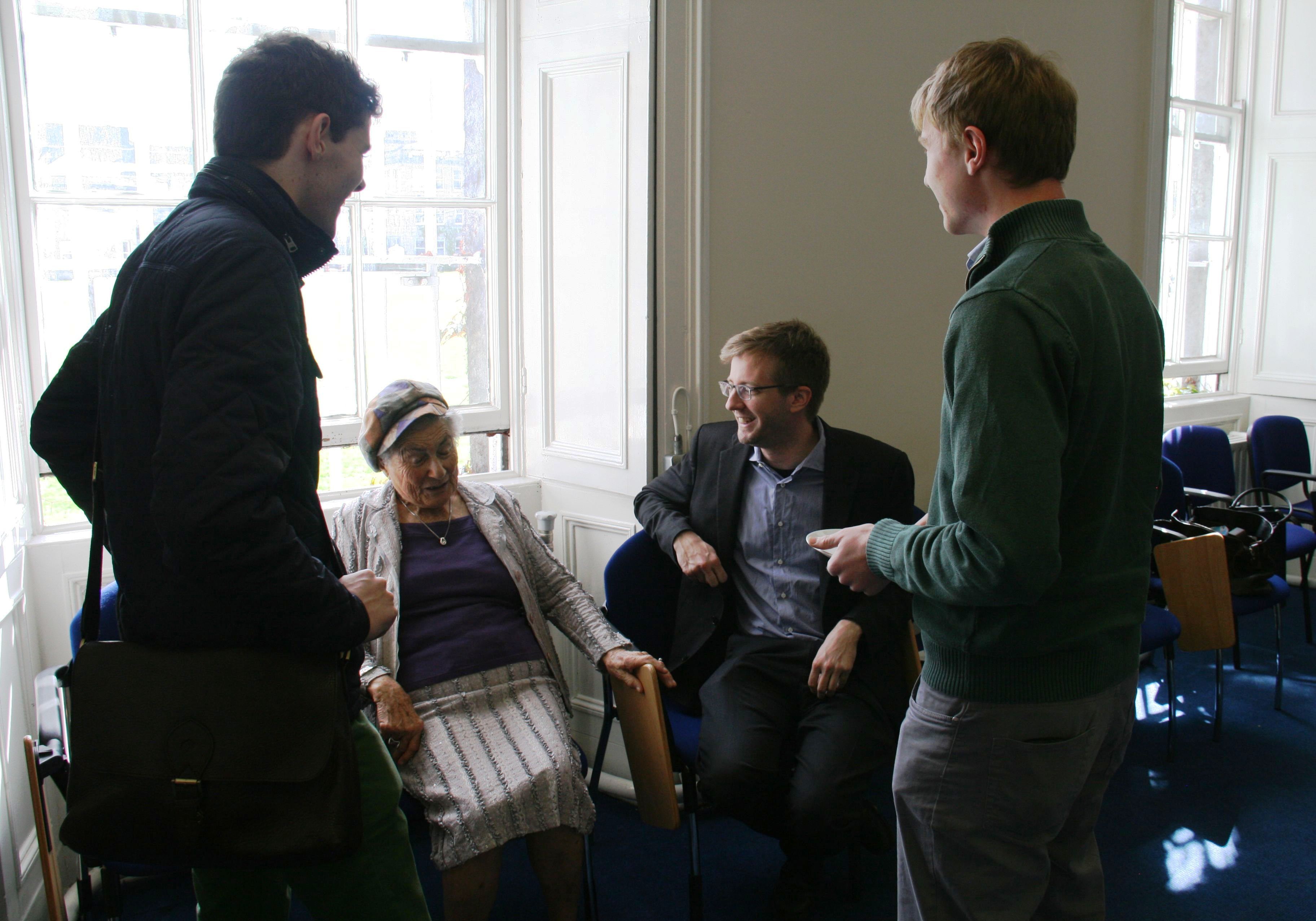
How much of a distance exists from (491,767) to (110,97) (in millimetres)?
1955

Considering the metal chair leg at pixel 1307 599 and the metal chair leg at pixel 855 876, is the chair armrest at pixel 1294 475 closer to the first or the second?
the metal chair leg at pixel 1307 599

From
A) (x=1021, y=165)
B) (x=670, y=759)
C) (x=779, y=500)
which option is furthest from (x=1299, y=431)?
(x=1021, y=165)

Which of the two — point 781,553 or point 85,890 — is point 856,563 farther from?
point 85,890

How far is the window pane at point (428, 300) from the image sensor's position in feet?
9.69

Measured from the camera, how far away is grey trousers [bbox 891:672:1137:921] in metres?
1.28

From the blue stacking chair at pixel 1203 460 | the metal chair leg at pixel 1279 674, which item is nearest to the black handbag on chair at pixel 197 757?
the metal chair leg at pixel 1279 674

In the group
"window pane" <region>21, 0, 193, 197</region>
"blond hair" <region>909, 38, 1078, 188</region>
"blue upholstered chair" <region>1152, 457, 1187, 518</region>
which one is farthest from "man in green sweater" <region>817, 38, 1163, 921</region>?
"blue upholstered chair" <region>1152, 457, 1187, 518</region>

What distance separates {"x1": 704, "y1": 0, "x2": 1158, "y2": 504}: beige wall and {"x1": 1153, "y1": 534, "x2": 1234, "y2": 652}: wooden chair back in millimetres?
798

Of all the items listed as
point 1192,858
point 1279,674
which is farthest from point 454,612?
point 1279,674

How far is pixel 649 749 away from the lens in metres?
2.20

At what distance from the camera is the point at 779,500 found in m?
2.46

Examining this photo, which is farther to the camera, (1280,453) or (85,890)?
(1280,453)

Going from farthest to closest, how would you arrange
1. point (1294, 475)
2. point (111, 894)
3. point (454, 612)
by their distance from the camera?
point (1294, 475) → point (454, 612) → point (111, 894)

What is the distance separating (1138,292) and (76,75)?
254 cm
